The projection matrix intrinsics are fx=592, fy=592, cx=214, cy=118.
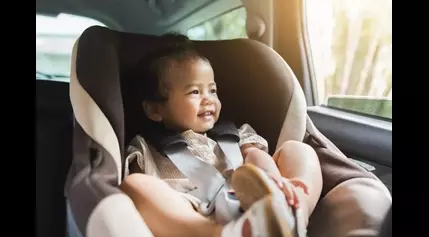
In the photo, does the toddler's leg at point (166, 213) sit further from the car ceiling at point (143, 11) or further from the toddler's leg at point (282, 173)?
the car ceiling at point (143, 11)

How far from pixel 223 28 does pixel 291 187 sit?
0.90 ft

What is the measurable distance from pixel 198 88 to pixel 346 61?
25 centimetres

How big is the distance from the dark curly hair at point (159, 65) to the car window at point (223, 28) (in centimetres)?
3

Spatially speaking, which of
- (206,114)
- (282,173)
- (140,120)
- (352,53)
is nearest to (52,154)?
(140,120)

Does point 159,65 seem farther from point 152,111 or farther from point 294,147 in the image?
point 294,147

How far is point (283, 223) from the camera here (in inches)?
33.0

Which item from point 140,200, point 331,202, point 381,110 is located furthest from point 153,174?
point 381,110

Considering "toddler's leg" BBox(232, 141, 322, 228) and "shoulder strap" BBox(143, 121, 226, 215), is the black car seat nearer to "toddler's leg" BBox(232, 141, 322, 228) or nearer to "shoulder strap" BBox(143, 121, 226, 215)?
"shoulder strap" BBox(143, 121, 226, 215)

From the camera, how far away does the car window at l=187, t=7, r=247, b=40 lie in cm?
94

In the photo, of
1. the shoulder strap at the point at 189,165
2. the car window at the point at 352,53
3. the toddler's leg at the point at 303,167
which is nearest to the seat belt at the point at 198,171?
the shoulder strap at the point at 189,165

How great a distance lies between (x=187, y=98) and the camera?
0.92m

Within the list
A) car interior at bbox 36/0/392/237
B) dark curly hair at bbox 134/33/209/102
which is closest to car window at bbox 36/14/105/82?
car interior at bbox 36/0/392/237

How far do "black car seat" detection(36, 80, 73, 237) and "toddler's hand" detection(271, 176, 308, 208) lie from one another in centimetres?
32

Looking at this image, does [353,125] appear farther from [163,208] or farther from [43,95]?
[43,95]
